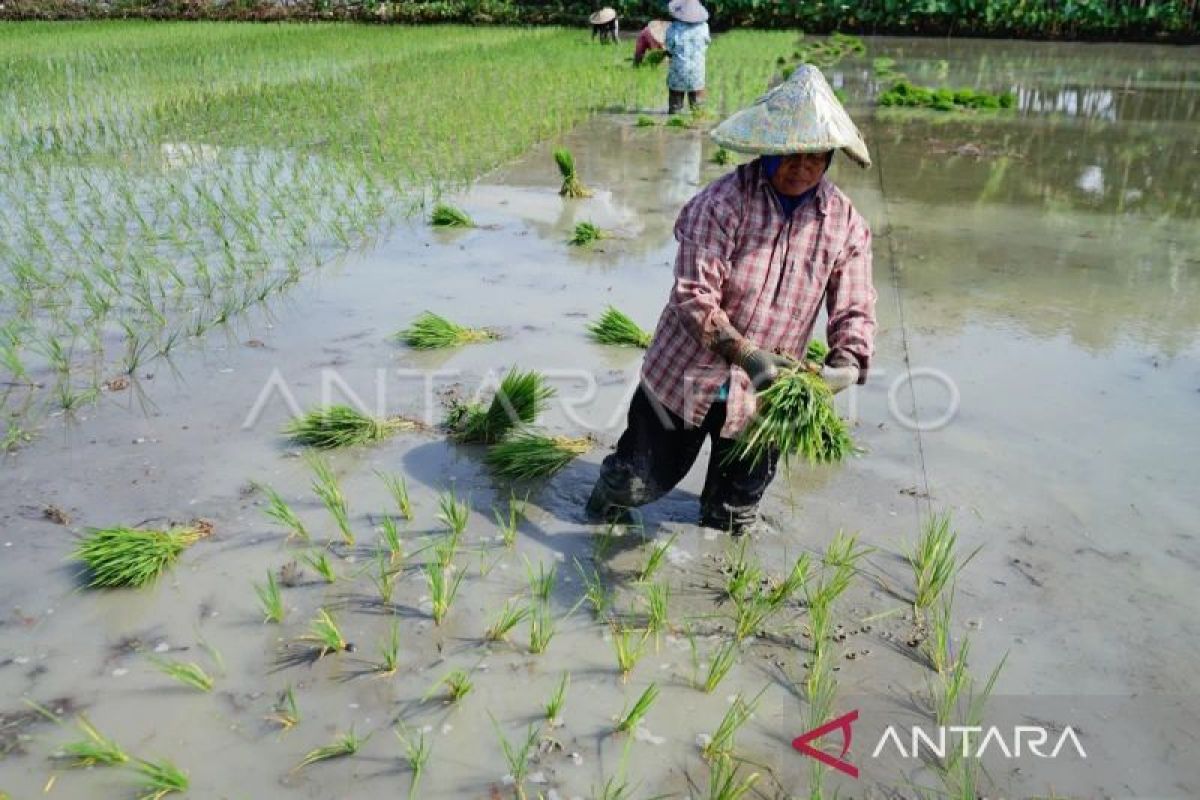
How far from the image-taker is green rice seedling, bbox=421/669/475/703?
220cm

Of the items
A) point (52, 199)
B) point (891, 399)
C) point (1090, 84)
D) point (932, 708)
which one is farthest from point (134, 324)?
point (1090, 84)

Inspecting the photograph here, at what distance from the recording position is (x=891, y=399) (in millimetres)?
3711

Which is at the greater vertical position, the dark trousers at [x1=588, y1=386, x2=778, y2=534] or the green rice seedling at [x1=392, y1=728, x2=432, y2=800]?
the dark trousers at [x1=588, y1=386, x2=778, y2=534]

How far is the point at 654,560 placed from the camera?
262 centimetres

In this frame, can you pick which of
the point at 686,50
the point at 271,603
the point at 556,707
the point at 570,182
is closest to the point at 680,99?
the point at 686,50

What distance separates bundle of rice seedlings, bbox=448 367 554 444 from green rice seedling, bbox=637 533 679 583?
2.71ft

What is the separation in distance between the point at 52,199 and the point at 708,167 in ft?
14.7

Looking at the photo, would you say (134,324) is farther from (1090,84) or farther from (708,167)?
(1090,84)

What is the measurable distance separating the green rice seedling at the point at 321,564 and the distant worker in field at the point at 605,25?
44.6 ft

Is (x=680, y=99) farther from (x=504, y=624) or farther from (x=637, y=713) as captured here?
(x=637, y=713)

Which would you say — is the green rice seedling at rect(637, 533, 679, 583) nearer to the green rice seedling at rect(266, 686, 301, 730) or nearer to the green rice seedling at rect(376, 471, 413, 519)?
the green rice seedling at rect(376, 471, 413, 519)

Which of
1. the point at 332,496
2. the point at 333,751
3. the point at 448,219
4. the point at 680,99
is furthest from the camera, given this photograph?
the point at 680,99

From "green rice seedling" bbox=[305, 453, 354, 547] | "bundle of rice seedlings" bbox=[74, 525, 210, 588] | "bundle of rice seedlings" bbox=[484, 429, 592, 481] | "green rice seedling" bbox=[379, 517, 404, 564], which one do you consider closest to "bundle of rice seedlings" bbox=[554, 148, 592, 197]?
"bundle of rice seedlings" bbox=[484, 429, 592, 481]

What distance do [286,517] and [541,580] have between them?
774mm
